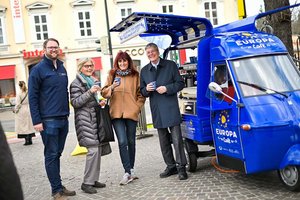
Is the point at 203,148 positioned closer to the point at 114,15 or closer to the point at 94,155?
the point at 94,155

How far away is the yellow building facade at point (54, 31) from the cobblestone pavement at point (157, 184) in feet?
70.8

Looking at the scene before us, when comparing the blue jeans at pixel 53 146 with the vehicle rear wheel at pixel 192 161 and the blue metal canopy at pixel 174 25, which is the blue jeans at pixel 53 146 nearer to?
the blue metal canopy at pixel 174 25

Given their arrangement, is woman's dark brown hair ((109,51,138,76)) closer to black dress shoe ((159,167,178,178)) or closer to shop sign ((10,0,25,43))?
black dress shoe ((159,167,178,178))

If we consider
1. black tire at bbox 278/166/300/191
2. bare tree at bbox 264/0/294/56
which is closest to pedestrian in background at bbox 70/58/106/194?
black tire at bbox 278/166/300/191

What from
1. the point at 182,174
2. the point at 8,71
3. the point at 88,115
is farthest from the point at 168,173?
the point at 8,71

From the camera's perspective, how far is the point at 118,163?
23.7 ft

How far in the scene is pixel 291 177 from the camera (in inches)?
176

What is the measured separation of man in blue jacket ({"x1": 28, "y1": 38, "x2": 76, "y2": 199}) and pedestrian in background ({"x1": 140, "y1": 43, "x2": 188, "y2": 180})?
1285 millimetres

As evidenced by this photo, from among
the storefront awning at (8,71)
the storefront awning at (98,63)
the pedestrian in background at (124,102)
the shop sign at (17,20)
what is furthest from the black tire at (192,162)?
the shop sign at (17,20)

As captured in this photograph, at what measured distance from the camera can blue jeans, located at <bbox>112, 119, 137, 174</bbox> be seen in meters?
5.67

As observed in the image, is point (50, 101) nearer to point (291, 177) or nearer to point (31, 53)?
point (291, 177)

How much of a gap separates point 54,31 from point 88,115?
80.4ft

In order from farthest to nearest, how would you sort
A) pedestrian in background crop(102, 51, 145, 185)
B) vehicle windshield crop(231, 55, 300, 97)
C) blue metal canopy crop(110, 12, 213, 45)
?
pedestrian in background crop(102, 51, 145, 185)
blue metal canopy crop(110, 12, 213, 45)
vehicle windshield crop(231, 55, 300, 97)

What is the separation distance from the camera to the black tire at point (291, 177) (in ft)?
14.2
